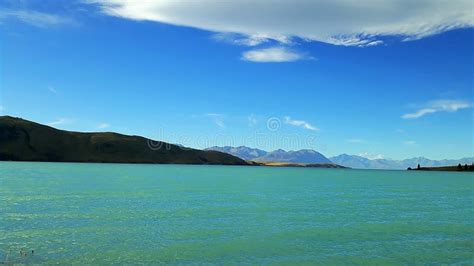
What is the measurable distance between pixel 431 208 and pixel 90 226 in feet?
165

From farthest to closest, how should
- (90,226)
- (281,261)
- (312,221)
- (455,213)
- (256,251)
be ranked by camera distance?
(455,213) < (312,221) < (90,226) < (256,251) < (281,261)

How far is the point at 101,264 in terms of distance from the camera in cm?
2636

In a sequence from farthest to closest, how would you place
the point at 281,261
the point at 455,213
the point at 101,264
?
the point at 455,213 → the point at 281,261 → the point at 101,264

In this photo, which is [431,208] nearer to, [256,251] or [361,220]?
[361,220]

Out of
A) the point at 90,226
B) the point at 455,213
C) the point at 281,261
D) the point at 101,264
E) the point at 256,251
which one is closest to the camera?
the point at 101,264

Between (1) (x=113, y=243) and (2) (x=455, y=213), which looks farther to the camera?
(2) (x=455, y=213)

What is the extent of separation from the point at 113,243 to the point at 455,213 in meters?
47.9

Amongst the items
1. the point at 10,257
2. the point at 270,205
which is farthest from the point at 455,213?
the point at 10,257

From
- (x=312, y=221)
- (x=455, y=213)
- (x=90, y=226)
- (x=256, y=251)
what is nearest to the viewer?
(x=256, y=251)

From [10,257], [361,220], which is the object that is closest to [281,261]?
[10,257]

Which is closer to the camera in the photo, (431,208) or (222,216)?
(222,216)

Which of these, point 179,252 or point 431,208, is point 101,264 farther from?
point 431,208

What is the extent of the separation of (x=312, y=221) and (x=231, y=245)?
1606cm

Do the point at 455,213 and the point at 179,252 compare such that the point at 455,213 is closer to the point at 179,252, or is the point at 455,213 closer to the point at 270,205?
the point at 270,205
